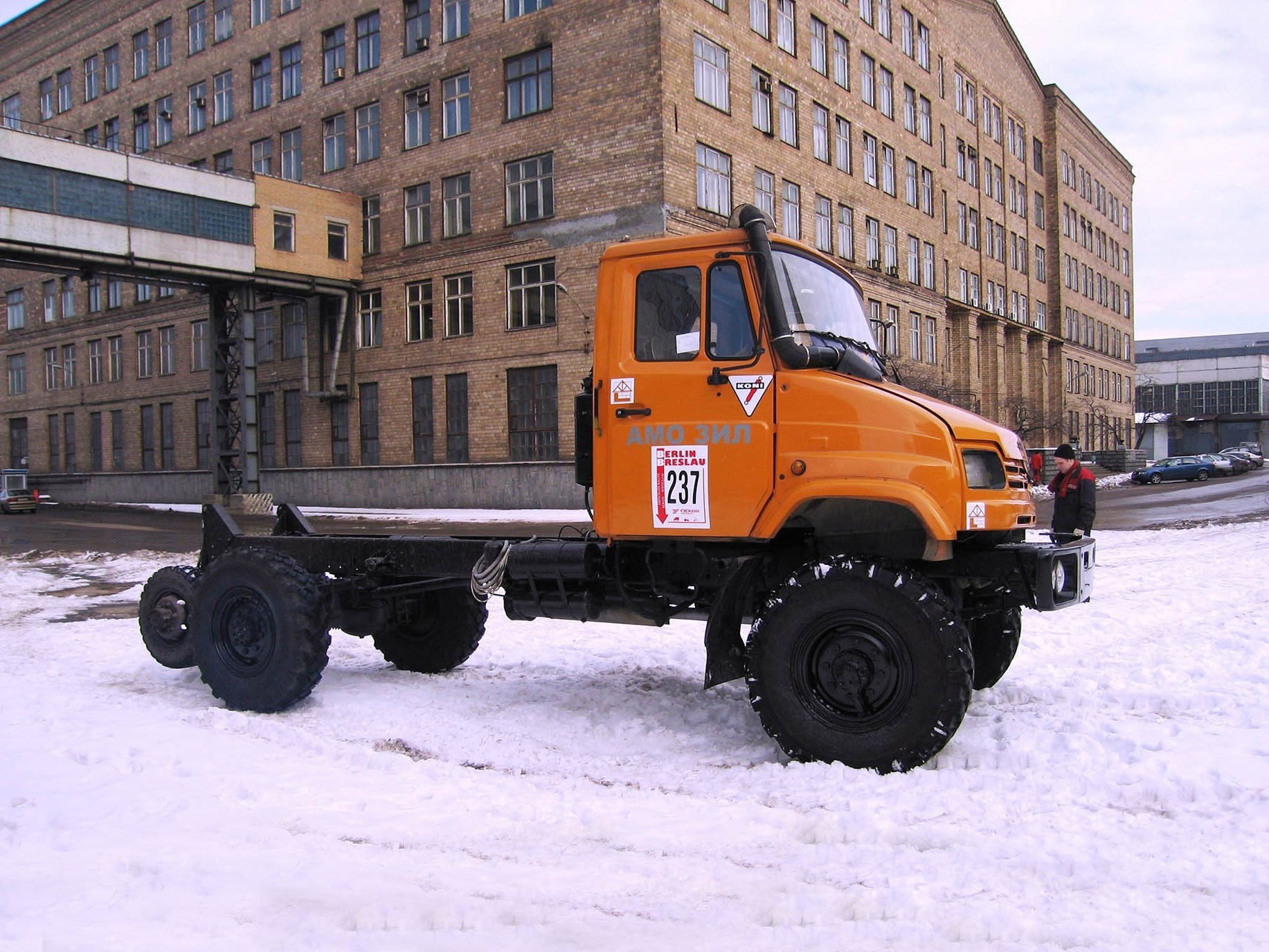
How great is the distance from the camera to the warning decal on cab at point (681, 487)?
5.52 metres

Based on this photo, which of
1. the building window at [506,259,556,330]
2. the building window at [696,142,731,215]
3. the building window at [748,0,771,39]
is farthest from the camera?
the building window at [748,0,771,39]

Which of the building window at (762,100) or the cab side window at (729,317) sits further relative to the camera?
the building window at (762,100)

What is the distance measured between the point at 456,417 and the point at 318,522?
7125mm

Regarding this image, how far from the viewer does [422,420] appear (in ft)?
115

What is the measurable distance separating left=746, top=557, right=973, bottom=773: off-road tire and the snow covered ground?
172 mm

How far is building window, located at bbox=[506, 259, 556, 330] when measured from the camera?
102 feet

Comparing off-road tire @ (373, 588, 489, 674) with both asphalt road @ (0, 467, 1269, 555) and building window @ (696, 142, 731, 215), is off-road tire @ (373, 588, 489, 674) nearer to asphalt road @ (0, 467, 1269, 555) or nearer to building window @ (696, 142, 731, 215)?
asphalt road @ (0, 467, 1269, 555)

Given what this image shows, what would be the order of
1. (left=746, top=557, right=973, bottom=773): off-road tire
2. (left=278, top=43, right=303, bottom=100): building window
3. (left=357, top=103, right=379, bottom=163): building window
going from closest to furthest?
(left=746, top=557, right=973, bottom=773): off-road tire < (left=357, top=103, right=379, bottom=163): building window < (left=278, top=43, right=303, bottom=100): building window

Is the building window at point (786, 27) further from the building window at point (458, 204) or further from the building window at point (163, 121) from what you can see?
the building window at point (163, 121)

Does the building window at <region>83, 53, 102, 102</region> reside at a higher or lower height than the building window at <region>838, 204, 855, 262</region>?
higher

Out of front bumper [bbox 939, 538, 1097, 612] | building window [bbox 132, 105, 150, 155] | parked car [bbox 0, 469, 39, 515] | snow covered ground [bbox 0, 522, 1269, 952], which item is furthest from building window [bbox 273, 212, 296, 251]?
front bumper [bbox 939, 538, 1097, 612]

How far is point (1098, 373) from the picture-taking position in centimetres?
6944

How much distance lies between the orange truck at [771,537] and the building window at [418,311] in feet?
94.9

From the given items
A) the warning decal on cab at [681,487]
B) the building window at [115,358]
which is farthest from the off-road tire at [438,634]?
the building window at [115,358]
